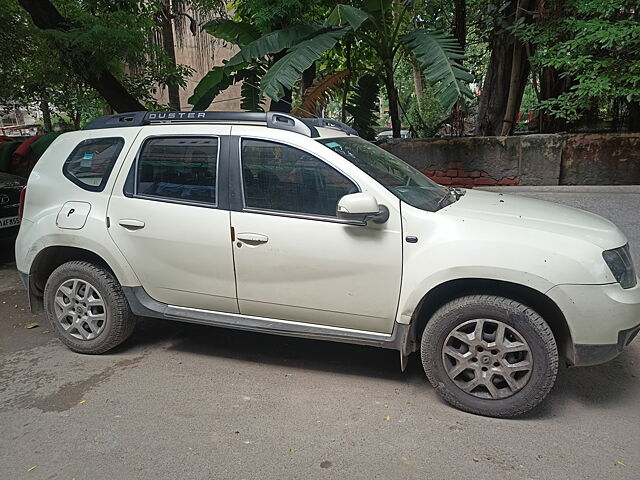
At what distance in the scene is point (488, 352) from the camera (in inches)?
121

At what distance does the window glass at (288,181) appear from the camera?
334cm

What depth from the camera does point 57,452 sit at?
2844mm

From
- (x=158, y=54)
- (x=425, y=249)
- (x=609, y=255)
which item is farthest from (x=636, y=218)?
(x=158, y=54)

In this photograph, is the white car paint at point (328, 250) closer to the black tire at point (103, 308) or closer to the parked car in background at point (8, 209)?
the black tire at point (103, 308)

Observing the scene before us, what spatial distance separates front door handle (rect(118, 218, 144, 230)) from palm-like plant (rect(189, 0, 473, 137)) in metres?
2.32

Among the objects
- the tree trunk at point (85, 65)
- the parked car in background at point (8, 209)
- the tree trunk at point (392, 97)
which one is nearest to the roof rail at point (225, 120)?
the tree trunk at point (392, 97)

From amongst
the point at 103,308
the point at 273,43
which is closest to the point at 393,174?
the point at 103,308

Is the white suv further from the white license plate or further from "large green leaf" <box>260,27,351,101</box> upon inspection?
the white license plate

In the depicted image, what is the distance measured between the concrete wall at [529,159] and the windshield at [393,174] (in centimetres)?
236

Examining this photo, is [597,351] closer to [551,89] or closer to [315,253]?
[315,253]

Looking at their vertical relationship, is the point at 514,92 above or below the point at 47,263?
above

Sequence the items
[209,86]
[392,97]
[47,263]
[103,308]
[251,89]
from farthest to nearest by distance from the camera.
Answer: [251,89] < [392,97] < [209,86] < [47,263] < [103,308]

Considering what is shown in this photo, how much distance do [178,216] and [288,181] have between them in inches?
34.6

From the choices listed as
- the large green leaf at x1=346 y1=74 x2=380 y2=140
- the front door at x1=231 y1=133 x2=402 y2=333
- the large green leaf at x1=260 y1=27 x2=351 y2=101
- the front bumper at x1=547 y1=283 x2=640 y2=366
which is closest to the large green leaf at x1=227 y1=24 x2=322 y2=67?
the large green leaf at x1=260 y1=27 x2=351 y2=101
